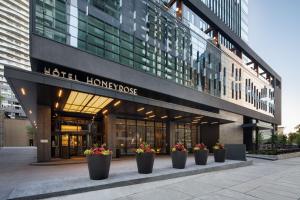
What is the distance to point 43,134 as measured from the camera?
2134 cm

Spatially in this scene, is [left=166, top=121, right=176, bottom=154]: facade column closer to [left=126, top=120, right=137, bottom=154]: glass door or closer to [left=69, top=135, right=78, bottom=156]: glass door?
[left=126, top=120, right=137, bottom=154]: glass door

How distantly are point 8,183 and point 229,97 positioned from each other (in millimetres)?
40654

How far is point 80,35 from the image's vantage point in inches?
919

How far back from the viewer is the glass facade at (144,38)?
22234 mm

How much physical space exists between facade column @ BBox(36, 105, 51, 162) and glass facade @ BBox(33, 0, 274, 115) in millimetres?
5688

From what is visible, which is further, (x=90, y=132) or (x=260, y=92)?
(x=260, y=92)

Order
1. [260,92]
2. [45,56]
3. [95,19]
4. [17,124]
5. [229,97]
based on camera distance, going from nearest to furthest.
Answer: [45,56] < [95,19] < [229,97] < [260,92] < [17,124]

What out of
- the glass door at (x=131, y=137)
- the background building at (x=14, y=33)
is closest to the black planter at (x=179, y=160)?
the glass door at (x=131, y=137)

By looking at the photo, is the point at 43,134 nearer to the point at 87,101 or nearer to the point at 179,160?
the point at 87,101

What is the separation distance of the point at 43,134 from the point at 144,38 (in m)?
14.7

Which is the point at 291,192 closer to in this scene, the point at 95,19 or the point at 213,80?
Result: the point at 95,19

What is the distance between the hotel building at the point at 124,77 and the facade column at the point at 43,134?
72 millimetres

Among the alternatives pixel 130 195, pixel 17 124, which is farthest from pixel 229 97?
pixel 17 124

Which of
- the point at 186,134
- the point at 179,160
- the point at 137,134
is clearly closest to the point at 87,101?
the point at 179,160
